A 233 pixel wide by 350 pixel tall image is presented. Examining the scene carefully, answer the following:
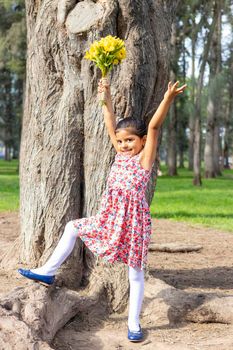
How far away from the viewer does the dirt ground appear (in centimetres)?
463

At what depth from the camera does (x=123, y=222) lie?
4.55 m

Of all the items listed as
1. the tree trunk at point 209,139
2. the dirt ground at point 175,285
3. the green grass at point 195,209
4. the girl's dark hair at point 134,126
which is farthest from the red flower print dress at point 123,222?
the tree trunk at point 209,139

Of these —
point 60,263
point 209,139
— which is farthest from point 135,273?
point 209,139

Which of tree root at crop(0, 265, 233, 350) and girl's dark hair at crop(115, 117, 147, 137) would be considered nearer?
tree root at crop(0, 265, 233, 350)

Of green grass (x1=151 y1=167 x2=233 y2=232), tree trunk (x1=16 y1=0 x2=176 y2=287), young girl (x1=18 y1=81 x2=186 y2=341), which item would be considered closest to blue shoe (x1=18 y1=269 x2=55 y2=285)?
young girl (x1=18 y1=81 x2=186 y2=341)

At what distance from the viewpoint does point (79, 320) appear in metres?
5.09

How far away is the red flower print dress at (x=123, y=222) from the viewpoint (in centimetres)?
456

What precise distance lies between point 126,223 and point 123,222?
44 millimetres

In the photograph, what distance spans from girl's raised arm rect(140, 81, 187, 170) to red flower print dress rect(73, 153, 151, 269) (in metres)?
0.09

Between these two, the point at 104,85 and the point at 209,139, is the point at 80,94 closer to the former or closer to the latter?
Result: the point at 104,85

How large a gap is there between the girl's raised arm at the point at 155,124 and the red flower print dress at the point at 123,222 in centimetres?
9

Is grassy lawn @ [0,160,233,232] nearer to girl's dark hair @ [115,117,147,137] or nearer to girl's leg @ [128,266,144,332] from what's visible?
girl's leg @ [128,266,144,332]

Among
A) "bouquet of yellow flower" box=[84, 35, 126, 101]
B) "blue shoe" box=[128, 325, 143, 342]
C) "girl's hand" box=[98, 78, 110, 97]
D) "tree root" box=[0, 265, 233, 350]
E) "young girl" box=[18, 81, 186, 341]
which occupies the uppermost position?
"bouquet of yellow flower" box=[84, 35, 126, 101]

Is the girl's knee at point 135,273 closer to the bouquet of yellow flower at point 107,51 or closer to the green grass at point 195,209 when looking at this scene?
the bouquet of yellow flower at point 107,51
